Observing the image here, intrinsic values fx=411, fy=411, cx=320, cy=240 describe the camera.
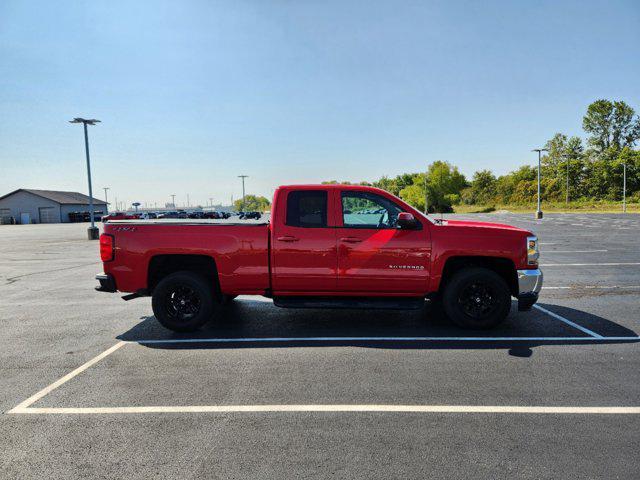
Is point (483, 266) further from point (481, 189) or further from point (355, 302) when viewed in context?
point (481, 189)

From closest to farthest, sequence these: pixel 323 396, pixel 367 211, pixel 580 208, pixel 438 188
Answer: pixel 323 396
pixel 367 211
pixel 580 208
pixel 438 188

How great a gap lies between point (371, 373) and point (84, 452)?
2647 mm

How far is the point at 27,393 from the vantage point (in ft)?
13.2

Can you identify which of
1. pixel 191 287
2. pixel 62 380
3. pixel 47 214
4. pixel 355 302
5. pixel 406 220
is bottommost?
pixel 62 380

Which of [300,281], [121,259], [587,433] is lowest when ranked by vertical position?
[587,433]

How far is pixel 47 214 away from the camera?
69125 millimetres

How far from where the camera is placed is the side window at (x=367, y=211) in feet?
19.0

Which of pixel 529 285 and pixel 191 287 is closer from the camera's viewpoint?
pixel 529 285

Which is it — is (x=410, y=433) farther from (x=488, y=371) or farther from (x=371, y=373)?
(x=488, y=371)

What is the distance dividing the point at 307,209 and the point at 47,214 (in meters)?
78.1

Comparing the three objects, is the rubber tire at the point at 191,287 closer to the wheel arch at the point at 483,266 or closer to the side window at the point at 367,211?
the side window at the point at 367,211

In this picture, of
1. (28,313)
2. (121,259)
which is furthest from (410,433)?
(28,313)

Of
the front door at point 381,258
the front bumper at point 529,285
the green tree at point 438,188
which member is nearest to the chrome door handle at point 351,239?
the front door at point 381,258

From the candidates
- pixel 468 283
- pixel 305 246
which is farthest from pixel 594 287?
pixel 305 246
